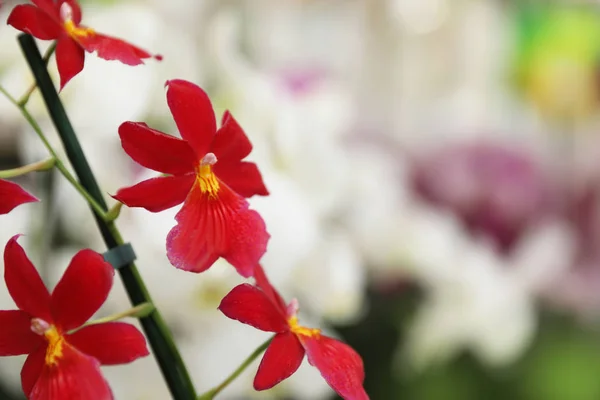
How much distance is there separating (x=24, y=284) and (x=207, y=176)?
0.03m

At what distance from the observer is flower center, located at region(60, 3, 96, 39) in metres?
0.12

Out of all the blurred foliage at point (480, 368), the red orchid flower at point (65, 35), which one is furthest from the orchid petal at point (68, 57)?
the blurred foliage at point (480, 368)

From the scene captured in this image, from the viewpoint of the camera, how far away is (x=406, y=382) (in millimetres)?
382

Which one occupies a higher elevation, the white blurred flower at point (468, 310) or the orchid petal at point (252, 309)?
the orchid petal at point (252, 309)

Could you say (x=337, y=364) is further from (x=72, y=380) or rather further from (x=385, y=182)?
(x=385, y=182)

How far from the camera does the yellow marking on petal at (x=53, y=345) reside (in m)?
0.11

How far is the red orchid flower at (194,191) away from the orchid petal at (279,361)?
0.02 meters

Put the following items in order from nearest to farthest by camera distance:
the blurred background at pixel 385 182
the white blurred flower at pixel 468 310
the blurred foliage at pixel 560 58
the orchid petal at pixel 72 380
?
1. the orchid petal at pixel 72 380
2. the blurred background at pixel 385 182
3. the white blurred flower at pixel 468 310
4. the blurred foliage at pixel 560 58

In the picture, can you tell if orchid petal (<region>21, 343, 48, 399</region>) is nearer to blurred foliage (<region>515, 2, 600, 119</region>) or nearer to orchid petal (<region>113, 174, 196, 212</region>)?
orchid petal (<region>113, 174, 196, 212</region>)

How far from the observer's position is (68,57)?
120 mm

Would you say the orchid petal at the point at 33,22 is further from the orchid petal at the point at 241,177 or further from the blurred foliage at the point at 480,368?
the blurred foliage at the point at 480,368

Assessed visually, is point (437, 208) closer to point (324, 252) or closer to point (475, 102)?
point (324, 252)

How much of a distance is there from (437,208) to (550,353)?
106mm

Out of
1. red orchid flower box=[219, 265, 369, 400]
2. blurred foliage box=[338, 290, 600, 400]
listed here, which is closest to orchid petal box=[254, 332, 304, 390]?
red orchid flower box=[219, 265, 369, 400]
